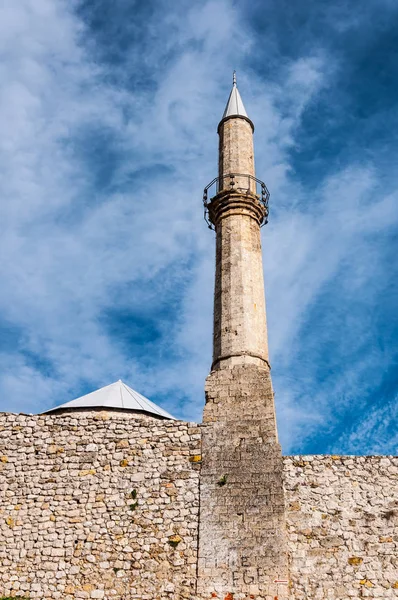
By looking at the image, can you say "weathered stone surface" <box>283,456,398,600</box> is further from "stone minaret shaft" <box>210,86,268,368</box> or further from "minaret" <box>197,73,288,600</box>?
"stone minaret shaft" <box>210,86,268,368</box>

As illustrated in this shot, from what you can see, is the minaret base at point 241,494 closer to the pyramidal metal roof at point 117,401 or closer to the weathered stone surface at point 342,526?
the weathered stone surface at point 342,526

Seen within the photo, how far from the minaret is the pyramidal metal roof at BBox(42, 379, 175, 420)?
3.43m

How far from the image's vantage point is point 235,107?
18984mm

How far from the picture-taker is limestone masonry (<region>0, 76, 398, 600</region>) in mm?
11594

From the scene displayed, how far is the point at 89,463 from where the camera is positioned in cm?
1293

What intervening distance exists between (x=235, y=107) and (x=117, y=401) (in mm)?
9071

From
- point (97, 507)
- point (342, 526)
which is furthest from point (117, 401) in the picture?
point (342, 526)

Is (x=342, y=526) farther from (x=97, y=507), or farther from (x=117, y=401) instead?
(x=117, y=401)

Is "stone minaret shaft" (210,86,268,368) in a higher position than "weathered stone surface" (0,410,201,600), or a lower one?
higher

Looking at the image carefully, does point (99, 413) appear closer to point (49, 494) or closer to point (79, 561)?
point (49, 494)

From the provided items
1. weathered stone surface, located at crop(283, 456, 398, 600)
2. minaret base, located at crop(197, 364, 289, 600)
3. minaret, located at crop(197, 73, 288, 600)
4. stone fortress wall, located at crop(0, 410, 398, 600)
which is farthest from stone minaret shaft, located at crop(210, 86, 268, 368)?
weathered stone surface, located at crop(283, 456, 398, 600)

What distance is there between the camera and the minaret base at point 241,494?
11.5 m

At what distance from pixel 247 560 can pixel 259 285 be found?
253 inches

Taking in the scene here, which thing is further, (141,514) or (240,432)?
(240,432)
